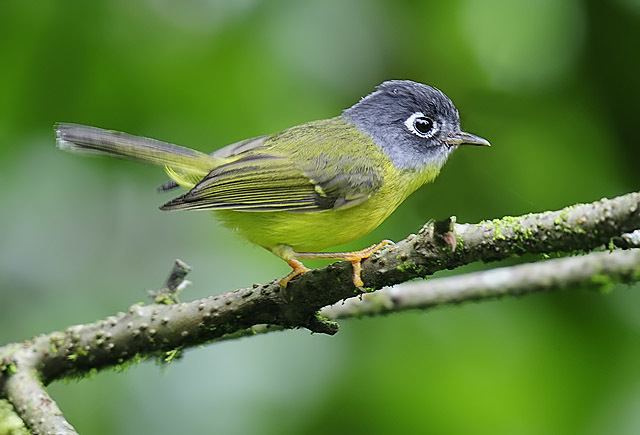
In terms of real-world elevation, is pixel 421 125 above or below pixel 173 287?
above

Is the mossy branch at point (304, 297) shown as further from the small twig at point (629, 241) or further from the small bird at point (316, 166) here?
the small bird at point (316, 166)

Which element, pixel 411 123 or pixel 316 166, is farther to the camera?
pixel 411 123

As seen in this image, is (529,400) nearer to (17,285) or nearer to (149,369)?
(149,369)

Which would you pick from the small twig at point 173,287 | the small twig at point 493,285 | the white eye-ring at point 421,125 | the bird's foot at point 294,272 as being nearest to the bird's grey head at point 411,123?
the white eye-ring at point 421,125

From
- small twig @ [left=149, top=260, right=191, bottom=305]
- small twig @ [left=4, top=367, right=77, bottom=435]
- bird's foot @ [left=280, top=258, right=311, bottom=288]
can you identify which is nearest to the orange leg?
bird's foot @ [left=280, top=258, right=311, bottom=288]

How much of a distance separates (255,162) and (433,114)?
33.2 inches

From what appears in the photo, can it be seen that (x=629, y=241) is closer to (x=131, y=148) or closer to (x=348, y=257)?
(x=348, y=257)

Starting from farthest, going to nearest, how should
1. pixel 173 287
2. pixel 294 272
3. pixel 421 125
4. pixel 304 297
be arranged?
1. pixel 421 125
2. pixel 173 287
3. pixel 294 272
4. pixel 304 297

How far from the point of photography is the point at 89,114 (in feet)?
12.8

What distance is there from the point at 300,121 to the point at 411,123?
0.52m

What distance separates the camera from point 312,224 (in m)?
3.48

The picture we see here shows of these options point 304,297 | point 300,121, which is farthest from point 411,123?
point 304,297

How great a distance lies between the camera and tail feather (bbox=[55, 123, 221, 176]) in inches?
138

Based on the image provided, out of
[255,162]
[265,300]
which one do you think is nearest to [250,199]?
[255,162]
